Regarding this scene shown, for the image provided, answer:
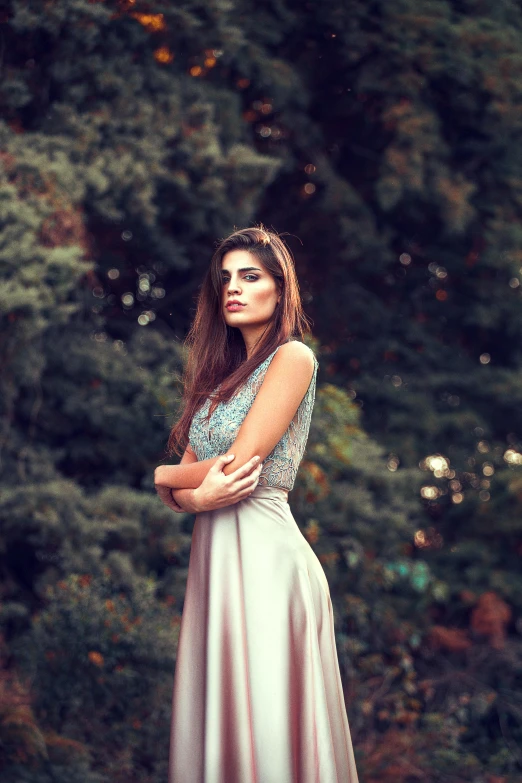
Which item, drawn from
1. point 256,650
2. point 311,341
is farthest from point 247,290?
point 311,341

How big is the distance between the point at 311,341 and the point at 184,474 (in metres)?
3.42

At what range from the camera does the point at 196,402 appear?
260cm

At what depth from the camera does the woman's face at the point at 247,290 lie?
2.52 meters

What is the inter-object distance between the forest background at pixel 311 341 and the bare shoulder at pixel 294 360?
2.70m

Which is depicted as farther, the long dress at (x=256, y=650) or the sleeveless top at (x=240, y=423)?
the sleeveless top at (x=240, y=423)

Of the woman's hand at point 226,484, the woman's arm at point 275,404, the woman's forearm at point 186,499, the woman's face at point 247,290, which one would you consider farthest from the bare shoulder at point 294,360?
the woman's forearm at point 186,499

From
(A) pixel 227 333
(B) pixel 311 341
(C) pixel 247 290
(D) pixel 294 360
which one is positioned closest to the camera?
(D) pixel 294 360

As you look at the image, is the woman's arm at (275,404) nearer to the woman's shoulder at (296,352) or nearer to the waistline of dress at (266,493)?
the woman's shoulder at (296,352)

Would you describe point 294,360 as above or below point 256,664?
above

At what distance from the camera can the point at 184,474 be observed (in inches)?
96.5

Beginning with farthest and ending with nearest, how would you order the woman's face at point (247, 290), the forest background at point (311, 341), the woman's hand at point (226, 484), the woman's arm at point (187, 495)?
the forest background at point (311, 341)
the woman's face at point (247, 290)
the woman's arm at point (187, 495)
the woman's hand at point (226, 484)

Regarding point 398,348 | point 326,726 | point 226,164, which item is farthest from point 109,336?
point 326,726

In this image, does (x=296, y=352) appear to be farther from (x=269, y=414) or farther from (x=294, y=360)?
(x=269, y=414)

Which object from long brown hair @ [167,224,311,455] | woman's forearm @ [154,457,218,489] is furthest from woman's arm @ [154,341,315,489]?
long brown hair @ [167,224,311,455]
